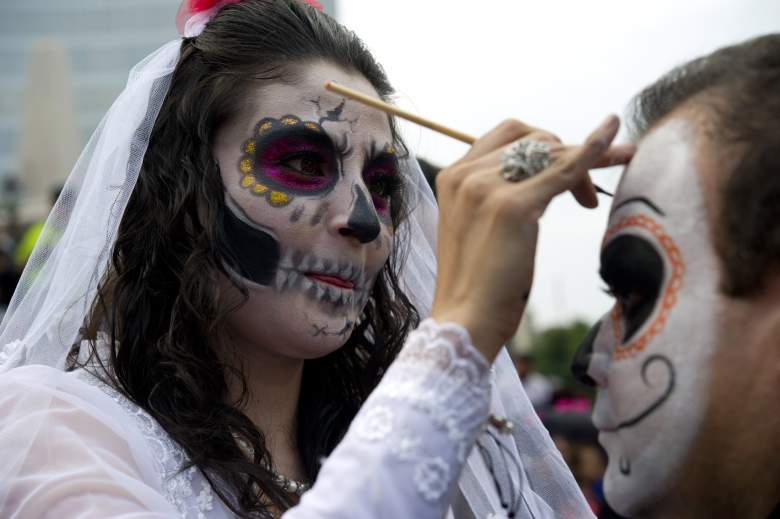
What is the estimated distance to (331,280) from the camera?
7.27 feet

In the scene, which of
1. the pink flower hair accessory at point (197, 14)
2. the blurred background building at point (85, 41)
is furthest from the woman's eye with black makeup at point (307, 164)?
the blurred background building at point (85, 41)

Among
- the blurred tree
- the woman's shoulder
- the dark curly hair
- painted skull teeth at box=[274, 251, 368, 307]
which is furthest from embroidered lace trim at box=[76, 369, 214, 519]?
the blurred tree

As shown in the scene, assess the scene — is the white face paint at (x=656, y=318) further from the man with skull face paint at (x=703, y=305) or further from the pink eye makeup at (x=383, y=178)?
the pink eye makeup at (x=383, y=178)

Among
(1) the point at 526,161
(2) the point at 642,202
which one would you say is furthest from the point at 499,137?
(2) the point at 642,202

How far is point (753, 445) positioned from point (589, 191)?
1.51 ft

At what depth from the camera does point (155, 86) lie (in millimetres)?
2398

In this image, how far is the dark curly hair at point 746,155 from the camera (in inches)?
53.1

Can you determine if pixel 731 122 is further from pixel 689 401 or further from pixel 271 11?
pixel 271 11

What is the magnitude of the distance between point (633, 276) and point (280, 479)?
1.06 meters

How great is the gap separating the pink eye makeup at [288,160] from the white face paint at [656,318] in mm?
881

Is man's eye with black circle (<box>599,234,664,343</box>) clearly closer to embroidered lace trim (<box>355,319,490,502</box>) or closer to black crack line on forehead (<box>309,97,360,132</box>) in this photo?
embroidered lace trim (<box>355,319,490,502</box>)

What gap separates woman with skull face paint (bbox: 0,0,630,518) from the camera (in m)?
2.02

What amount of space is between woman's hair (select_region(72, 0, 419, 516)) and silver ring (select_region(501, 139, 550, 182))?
858mm

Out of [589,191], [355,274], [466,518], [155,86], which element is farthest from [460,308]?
[155,86]
